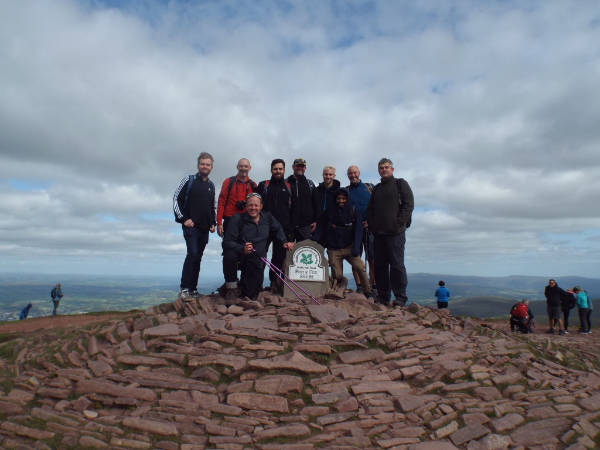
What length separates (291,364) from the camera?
21.2 ft

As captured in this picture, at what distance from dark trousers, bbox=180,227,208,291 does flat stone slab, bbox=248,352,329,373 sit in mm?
3880

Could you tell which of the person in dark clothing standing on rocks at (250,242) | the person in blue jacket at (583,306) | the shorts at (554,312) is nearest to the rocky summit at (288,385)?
the person in dark clothing standing on rocks at (250,242)

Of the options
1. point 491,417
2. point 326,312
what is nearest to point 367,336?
point 326,312

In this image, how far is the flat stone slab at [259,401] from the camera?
5.68 m

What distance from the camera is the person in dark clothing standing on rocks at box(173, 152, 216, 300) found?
9.44 m

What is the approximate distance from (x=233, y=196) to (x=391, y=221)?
4.33 meters

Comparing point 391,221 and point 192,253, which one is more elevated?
point 391,221

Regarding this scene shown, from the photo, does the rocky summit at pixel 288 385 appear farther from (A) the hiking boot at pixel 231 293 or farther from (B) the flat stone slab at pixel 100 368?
(A) the hiking boot at pixel 231 293

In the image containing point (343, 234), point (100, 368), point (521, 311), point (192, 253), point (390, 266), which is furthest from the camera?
point (521, 311)

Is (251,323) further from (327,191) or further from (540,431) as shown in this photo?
(540,431)

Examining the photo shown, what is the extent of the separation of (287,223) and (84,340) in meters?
5.62

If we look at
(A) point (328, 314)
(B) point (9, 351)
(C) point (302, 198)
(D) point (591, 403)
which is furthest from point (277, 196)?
(D) point (591, 403)

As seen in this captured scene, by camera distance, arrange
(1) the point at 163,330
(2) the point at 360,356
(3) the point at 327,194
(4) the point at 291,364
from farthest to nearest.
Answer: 1. (3) the point at 327,194
2. (1) the point at 163,330
3. (2) the point at 360,356
4. (4) the point at 291,364

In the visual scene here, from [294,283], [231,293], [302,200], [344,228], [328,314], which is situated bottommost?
A: [328,314]
